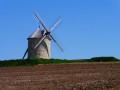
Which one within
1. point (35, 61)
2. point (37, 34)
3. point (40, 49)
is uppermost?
point (37, 34)

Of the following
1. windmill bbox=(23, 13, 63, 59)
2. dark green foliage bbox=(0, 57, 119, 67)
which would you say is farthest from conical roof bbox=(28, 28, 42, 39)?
dark green foliage bbox=(0, 57, 119, 67)

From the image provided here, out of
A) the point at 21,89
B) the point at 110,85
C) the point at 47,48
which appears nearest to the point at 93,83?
the point at 110,85

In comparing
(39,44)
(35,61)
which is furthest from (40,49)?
(35,61)

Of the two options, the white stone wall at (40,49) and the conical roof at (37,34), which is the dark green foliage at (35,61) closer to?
the white stone wall at (40,49)

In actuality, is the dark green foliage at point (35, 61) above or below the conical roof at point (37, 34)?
below

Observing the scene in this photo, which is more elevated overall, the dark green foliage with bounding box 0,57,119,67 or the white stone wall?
the white stone wall

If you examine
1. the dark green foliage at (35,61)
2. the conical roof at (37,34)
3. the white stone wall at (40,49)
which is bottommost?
the dark green foliage at (35,61)

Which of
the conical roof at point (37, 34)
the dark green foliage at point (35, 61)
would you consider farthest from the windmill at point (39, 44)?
the dark green foliage at point (35, 61)

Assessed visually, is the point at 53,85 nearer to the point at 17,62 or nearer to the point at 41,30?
the point at 17,62

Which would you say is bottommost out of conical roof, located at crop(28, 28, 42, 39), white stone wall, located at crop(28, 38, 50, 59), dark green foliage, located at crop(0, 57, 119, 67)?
dark green foliage, located at crop(0, 57, 119, 67)

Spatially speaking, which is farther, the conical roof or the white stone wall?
the conical roof

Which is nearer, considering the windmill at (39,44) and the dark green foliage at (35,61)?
the dark green foliage at (35,61)

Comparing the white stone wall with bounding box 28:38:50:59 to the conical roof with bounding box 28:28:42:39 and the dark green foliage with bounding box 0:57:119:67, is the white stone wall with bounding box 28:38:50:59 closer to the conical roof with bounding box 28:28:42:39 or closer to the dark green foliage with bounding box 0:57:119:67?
the conical roof with bounding box 28:28:42:39

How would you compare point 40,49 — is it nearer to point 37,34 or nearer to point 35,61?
point 37,34
